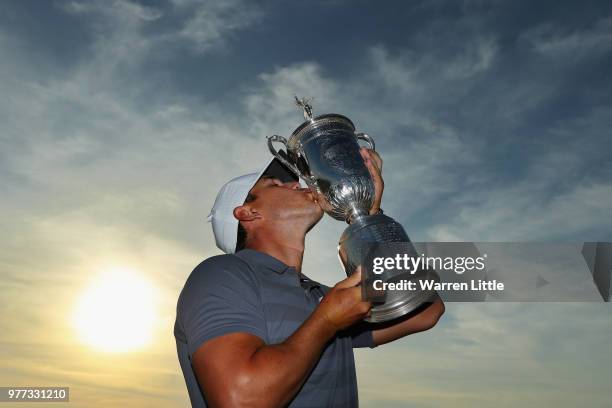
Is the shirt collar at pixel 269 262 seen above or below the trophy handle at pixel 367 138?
below

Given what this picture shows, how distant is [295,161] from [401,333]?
69.3 inches

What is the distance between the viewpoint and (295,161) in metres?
4.25

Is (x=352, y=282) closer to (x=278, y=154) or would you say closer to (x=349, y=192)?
(x=349, y=192)

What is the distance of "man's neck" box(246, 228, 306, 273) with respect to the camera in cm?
420

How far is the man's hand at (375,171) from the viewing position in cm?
379

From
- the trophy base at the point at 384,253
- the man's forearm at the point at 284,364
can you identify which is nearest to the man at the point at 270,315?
the man's forearm at the point at 284,364

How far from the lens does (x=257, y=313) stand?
Answer: 3174 millimetres

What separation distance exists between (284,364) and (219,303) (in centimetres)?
57

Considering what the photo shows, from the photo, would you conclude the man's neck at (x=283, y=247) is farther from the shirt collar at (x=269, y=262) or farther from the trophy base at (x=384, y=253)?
the trophy base at (x=384, y=253)

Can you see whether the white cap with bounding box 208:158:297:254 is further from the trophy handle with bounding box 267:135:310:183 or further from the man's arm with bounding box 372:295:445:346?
the man's arm with bounding box 372:295:445:346

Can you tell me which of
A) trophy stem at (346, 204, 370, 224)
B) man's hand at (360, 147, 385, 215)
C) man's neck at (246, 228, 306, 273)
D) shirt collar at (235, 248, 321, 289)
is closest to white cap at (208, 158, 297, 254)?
man's neck at (246, 228, 306, 273)

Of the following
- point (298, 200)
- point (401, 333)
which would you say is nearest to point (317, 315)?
point (298, 200)

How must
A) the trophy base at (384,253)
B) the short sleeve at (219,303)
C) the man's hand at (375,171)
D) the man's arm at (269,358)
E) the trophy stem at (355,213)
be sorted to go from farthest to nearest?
the man's hand at (375,171)
the trophy stem at (355,213)
the trophy base at (384,253)
the short sleeve at (219,303)
the man's arm at (269,358)

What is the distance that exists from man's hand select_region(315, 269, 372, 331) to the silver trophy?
0.06 metres
